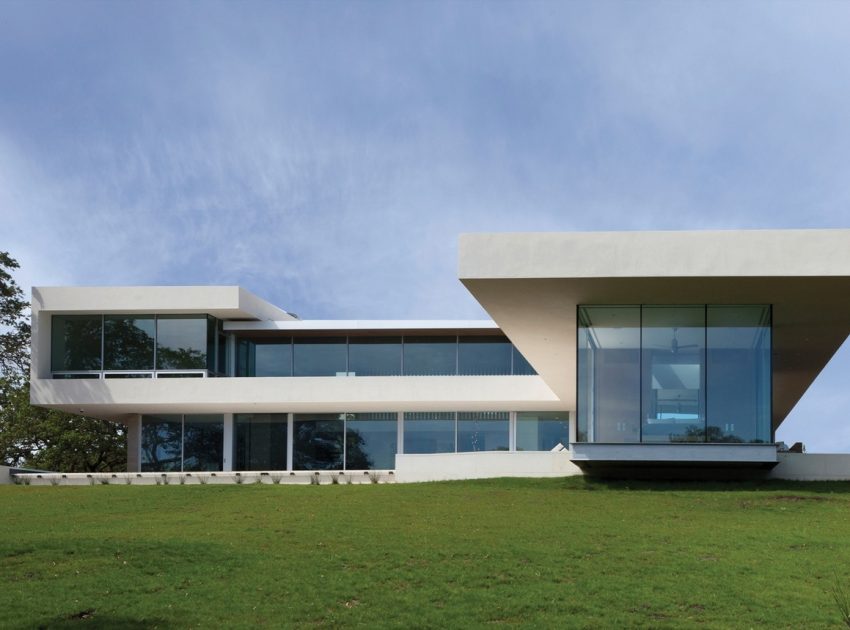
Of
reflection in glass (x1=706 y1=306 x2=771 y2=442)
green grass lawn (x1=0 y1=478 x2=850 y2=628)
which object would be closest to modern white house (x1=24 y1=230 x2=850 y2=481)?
reflection in glass (x1=706 y1=306 x2=771 y2=442)

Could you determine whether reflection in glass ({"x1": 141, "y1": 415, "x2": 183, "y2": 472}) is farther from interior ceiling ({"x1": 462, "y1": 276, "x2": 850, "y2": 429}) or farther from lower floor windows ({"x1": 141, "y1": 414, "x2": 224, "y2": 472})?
interior ceiling ({"x1": 462, "y1": 276, "x2": 850, "y2": 429})

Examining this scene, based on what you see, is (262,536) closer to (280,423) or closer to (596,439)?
(596,439)

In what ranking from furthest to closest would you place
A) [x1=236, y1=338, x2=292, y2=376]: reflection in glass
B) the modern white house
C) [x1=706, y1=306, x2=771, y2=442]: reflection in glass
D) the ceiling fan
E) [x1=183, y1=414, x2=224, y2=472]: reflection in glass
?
[x1=236, y1=338, x2=292, y2=376]: reflection in glass, [x1=183, y1=414, x2=224, y2=472]: reflection in glass, the ceiling fan, [x1=706, y1=306, x2=771, y2=442]: reflection in glass, the modern white house

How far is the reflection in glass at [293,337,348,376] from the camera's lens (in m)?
39.6

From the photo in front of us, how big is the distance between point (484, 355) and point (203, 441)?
37.6ft

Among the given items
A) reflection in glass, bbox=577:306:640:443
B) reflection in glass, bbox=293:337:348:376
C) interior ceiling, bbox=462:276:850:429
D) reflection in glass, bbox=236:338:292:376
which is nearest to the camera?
interior ceiling, bbox=462:276:850:429

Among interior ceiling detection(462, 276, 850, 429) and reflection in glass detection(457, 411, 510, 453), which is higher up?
interior ceiling detection(462, 276, 850, 429)

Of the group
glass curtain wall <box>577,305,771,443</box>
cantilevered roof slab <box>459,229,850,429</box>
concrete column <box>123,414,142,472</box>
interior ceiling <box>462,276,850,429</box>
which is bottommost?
concrete column <box>123,414,142,472</box>

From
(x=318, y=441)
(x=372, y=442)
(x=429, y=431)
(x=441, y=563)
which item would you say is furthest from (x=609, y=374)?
(x=318, y=441)

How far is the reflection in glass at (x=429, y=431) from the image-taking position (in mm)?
38219

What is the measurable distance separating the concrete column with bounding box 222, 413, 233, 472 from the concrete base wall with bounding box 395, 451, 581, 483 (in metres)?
11.6

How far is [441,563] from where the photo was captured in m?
13.9

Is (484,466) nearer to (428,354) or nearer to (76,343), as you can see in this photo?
(428,354)

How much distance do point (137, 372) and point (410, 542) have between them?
79.7 ft
